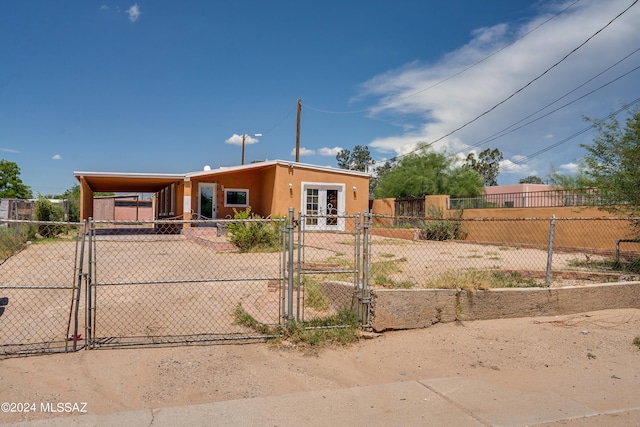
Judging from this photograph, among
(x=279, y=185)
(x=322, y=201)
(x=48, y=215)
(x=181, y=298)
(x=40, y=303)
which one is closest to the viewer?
(x=40, y=303)

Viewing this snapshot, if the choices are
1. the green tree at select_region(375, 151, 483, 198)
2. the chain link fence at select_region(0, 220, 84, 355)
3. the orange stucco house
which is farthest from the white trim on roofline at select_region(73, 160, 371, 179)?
the green tree at select_region(375, 151, 483, 198)

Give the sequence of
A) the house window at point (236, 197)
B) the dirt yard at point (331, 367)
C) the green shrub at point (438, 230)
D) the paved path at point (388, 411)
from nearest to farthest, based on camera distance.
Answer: the paved path at point (388, 411)
the dirt yard at point (331, 367)
the green shrub at point (438, 230)
the house window at point (236, 197)

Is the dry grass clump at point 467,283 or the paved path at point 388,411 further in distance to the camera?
the dry grass clump at point 467,283

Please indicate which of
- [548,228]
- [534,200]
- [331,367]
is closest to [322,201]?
[534,200]

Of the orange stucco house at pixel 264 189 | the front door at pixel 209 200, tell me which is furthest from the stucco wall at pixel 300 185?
the front door at pixel 209 200

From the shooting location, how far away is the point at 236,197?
23422 mm

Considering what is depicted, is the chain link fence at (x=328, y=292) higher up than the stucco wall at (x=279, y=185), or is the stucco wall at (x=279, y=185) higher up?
the stucco wall at (x=279, y=185)

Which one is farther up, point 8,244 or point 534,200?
point 534,200

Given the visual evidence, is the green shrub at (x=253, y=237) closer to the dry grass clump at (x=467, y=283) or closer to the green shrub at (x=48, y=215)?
the dry grass clump at (x=467, y=283)

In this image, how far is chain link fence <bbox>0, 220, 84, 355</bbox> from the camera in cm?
534

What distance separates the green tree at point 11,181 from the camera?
46.2 meters

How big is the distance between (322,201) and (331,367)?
17.0 m

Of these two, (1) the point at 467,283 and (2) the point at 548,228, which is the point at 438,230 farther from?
(1) the point at 467,283

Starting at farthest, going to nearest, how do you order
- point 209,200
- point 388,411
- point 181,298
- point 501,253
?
point 209,200
point 501,253
point 181,298
point 388,411
